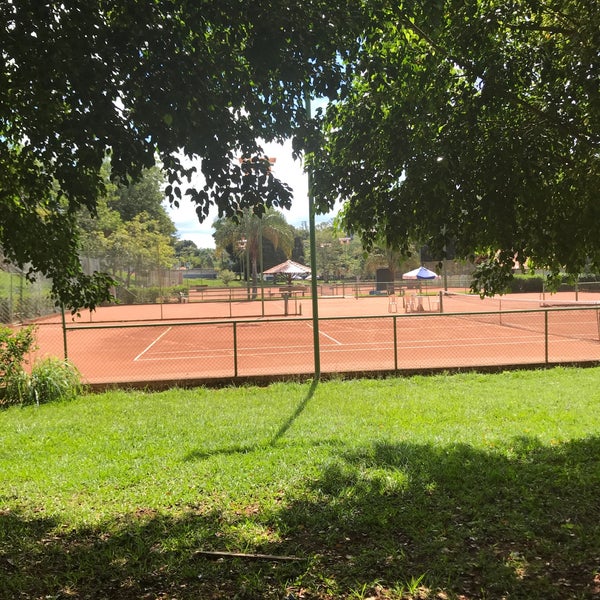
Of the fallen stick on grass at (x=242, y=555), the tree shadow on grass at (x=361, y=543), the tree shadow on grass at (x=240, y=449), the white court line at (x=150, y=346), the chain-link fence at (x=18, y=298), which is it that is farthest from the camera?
the chain-link fence at (x=18, y=298)

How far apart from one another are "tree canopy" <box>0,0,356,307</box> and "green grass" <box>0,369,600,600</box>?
2452mm

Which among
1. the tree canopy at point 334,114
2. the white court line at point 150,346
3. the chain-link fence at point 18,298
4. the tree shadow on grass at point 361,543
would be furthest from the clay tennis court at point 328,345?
the tree shadow on grass at point 361,543

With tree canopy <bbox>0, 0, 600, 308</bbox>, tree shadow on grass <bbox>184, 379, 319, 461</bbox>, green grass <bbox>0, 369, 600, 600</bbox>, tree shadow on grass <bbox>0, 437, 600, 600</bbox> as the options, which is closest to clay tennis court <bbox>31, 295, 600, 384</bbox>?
tree shadow on grass <bbox>184, 379, 319, 461</bbox>

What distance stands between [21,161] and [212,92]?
6.42 ft

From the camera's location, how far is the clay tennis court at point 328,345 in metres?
12.4

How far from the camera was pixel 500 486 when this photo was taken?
477cm

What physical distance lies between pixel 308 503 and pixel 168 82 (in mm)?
3395

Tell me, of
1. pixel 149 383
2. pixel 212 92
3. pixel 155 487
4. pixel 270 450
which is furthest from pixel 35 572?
pixel 149 383

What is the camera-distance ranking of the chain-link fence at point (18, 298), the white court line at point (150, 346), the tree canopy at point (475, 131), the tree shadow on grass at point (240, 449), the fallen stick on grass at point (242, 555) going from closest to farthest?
1. the fallen stick on grass at point (242, 555)
2. the tree canopy at point (475, 131)
3. the tree shadow on grass at point (240, 449)
4. the white court line at point (150, 346)
5. the chain-link fence at point (18, 298)

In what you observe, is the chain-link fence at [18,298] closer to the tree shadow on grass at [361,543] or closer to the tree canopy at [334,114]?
the tree canopy at [334,114]

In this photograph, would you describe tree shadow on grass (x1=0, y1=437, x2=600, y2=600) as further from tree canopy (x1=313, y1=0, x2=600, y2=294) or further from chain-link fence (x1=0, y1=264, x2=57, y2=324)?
chain-link fence (x1=0, y1=264, x2=57, y2=324)

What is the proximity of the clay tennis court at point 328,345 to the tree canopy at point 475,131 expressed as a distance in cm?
586

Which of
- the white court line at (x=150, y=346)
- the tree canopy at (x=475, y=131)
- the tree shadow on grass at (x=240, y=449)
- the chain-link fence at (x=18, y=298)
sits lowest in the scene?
the white court line at (x=150, y=346)

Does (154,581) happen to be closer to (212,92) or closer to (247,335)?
(212,92)
